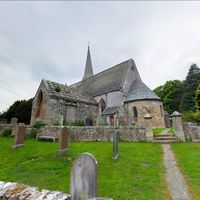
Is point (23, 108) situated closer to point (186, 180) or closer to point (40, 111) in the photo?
point (40, 111)

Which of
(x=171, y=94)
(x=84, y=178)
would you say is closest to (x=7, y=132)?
(x=84, y=178)

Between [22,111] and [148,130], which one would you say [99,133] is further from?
[22,111]

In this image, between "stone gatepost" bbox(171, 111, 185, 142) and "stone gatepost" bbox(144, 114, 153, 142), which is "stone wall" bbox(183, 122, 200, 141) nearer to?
"stone gatepost" bbox(171, 111, 185, 142)

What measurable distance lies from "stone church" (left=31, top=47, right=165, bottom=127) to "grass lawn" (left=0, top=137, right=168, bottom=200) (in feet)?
29.7

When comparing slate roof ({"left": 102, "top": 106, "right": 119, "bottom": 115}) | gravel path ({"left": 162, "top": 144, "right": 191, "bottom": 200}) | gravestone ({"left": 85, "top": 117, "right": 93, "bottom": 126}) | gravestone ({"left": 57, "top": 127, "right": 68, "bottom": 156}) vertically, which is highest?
slate roof ({"left": 102, "top": 106, "right": 119, "bottom": 115})

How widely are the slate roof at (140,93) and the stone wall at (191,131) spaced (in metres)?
7.67

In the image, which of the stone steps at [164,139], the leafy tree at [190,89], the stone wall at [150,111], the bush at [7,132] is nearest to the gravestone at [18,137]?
the bush at [7,132]

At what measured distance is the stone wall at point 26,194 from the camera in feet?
7.28

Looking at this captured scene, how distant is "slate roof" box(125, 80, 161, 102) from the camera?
66.2ft

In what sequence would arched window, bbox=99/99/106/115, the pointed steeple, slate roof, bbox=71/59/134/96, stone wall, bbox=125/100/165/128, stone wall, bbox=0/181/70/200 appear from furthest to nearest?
the pointed steeple, arched window, bbox=99/99/106/115, slate roof, bbox=71/59/134/96, stone wall, bbox=125/100/165/128, stone wall, bbox=0/181/70/200

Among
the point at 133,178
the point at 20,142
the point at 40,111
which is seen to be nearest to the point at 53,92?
the point at 40,111

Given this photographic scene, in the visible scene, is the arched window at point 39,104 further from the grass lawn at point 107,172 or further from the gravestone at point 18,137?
the grass lawn at point 107,172

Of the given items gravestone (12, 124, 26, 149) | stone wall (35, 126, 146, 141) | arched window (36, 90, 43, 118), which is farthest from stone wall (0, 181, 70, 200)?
arched window (36, 90, 43, 118)

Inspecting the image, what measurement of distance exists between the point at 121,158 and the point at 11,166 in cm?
550
